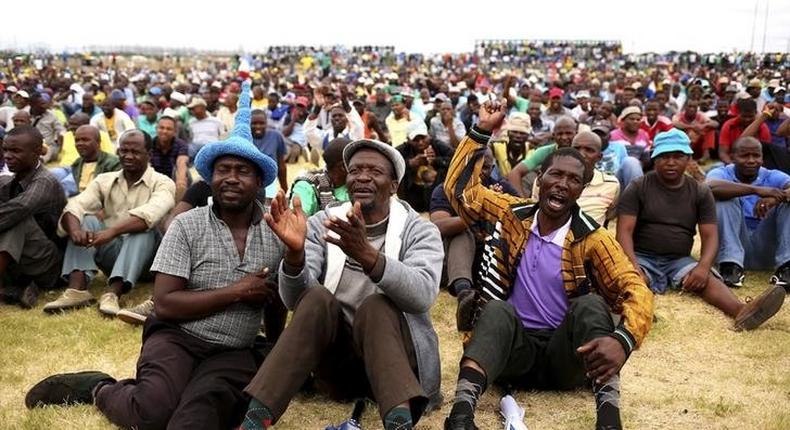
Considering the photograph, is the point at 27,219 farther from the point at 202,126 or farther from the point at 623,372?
the point at 202,126

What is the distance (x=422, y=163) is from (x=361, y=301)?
4.16 metres

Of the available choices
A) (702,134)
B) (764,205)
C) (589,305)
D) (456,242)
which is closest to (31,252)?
(456,242)

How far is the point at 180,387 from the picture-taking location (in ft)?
10.8

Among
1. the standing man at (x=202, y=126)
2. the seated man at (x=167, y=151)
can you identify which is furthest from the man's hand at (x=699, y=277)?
the standing man at (x=202, y=126)

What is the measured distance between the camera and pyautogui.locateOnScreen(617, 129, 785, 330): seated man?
534 centimetres

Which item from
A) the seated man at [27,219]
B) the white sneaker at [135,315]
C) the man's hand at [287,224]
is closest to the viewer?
the man's hand at [287,224]

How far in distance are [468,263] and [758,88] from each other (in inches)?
420

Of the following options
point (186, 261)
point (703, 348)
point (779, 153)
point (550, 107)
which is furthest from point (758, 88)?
point (186, 261)

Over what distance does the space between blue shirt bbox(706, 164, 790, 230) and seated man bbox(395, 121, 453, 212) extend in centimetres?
263

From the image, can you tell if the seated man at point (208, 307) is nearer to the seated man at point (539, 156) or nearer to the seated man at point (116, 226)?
the seated man at point (116, 226)

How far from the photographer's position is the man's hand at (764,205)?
18.9ft

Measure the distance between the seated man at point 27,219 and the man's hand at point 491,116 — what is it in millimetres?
3402

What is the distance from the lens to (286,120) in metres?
14.4

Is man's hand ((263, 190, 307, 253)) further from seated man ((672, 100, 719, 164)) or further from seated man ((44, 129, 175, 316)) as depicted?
seated man ((672, 100, 719, 164))
